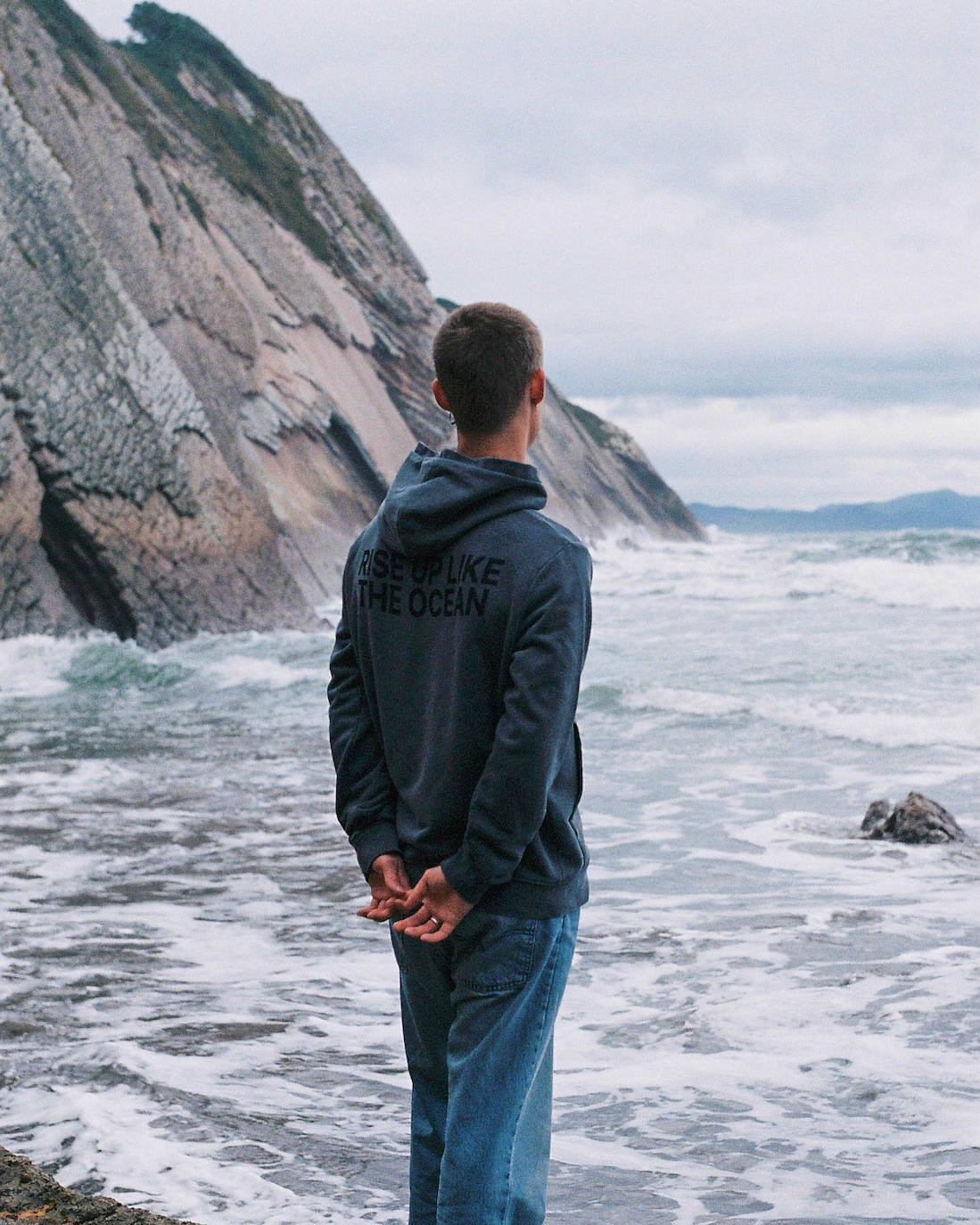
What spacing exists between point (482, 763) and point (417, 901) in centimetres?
26

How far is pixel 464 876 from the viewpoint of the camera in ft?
6.77

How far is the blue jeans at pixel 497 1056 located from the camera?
2.11m

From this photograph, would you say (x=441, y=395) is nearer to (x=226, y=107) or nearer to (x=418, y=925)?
(x=418, y=925)

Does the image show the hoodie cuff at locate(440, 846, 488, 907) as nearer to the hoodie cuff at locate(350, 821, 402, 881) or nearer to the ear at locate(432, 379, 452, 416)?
the hoodie cuff at locate(350, 821, 402, 881)

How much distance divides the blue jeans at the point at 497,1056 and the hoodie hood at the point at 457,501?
0.62m

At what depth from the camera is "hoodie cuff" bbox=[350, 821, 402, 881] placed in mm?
2236

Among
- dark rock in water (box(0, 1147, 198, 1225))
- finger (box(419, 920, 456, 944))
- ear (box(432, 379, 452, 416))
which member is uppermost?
ear (box(432, 379, 452, 416))

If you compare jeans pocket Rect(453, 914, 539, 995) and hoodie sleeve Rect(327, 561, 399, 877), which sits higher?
hoodie sleeve Rect(327, 561, 399, 877)

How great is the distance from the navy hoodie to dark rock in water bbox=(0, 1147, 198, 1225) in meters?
0.80

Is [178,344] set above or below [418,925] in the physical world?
above

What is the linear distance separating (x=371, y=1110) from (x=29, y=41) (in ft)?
60.1

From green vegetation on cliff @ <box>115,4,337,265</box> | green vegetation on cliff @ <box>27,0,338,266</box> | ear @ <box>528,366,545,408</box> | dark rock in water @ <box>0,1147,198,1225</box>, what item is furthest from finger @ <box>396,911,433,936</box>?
green vegetation on cliff @ <box>115,4,337,265</box>

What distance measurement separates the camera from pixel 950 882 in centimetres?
577

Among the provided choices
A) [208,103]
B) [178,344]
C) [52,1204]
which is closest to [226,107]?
[208,103]
